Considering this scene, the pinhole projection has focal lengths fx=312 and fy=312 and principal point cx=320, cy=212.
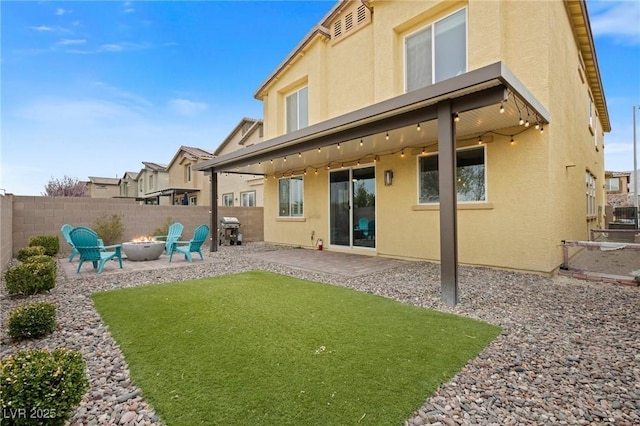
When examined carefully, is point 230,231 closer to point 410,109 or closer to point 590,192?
point 410,109

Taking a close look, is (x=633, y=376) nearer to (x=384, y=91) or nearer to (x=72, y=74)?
(x=384, y=91)

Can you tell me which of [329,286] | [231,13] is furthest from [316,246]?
[231,13]

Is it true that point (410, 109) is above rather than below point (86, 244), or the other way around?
above

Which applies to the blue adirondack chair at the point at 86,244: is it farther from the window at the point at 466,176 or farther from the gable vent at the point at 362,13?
the gable vent at the point at 362,13

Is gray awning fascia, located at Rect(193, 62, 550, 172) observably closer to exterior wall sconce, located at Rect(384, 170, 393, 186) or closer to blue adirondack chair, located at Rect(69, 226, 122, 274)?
exterior wall sconce, located at Rect(384, 170, 393, 186)

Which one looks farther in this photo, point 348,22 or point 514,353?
point 348,22

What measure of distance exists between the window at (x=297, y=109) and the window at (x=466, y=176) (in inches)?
199

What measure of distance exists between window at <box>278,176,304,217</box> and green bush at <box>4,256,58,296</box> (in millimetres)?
7592

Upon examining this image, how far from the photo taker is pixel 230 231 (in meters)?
13.0

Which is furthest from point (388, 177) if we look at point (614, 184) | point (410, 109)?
point (614, 184)

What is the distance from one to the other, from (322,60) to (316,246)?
6194 millimetres

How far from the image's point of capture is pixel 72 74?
11359mm

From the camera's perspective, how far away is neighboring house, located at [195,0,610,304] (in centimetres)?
502

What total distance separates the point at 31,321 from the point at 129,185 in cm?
4065
